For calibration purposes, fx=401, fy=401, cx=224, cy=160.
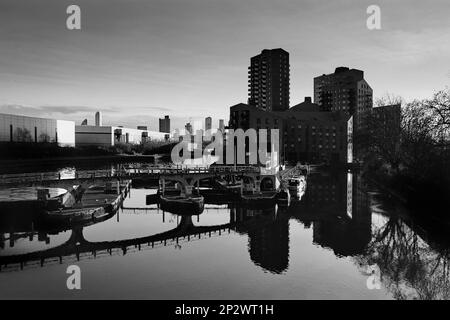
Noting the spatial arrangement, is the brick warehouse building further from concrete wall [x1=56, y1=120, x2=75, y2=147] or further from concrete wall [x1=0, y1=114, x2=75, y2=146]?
concrete wall [x1=0, y1=114, x2=75, y2=146]

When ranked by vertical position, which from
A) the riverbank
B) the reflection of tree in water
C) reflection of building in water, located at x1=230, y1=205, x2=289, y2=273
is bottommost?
the reflection of tree in water

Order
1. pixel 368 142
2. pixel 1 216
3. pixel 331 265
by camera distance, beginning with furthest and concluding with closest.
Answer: pixel 368 142 < pixel 1 216 < pixel 331 265

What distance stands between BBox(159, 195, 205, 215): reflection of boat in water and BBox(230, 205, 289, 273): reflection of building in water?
21.4 ft

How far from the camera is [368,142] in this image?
98.0 m

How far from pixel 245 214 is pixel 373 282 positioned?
32.7 metres

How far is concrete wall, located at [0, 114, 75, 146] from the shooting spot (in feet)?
431

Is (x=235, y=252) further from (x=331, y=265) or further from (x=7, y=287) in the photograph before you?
(x=7, y=287)

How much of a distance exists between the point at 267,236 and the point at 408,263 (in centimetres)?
1648

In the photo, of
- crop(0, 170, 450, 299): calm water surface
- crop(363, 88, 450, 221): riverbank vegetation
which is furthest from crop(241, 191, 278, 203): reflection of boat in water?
crop(363, 88, 450, 221): riverbank vegetation

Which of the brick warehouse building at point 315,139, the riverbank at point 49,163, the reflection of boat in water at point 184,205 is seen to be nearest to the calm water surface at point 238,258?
the reflection of boat in water at point 184,205

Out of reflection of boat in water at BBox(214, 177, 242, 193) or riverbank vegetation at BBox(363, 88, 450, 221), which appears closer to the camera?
riverbank vegetation at BBox(363, 88, 450, 221)

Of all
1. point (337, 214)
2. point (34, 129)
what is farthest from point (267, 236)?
point (34, 129)

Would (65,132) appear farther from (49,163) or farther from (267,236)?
(267,236)
